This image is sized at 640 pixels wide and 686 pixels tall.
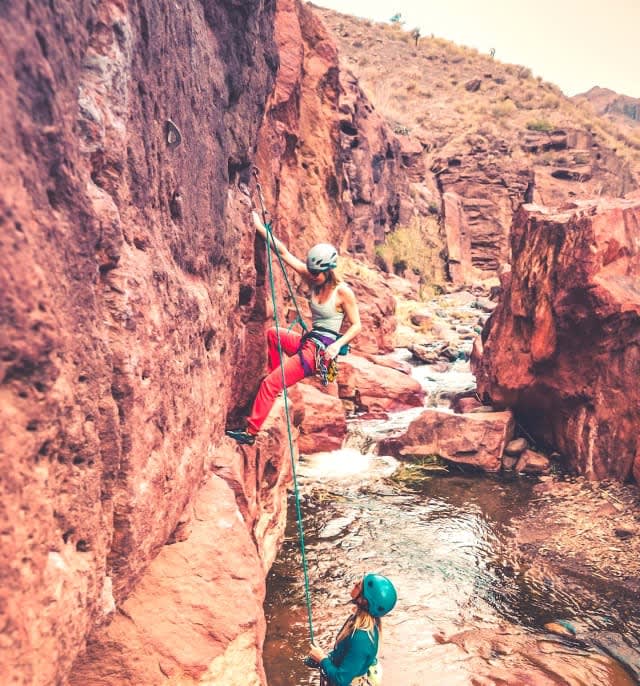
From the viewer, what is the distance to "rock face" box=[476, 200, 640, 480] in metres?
8.39

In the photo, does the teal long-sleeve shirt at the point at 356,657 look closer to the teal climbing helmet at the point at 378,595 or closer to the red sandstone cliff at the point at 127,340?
the teal climbing helmet at the point at 378,595

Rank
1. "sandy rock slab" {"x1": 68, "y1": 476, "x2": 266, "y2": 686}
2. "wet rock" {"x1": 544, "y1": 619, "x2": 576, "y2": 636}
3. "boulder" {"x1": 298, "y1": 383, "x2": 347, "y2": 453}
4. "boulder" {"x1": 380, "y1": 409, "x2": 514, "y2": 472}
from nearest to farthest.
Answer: "sandy rock slab" {"x1": 68, "y1": 476, "x2": 266, "y2": 686} → "wet rock" {"x1": 544, "y1": 619, "x2": 576, "y2": 636} → "boulder" {"x1": 380, "y1": 409, "x2": 514, "y2": 472} → "boulder" {"x1": 298, "y1": 383, "x2": 347, "y2": 453}

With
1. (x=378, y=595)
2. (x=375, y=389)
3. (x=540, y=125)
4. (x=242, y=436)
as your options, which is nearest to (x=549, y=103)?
(x=540, y=125)

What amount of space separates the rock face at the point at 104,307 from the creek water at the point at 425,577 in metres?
1.96

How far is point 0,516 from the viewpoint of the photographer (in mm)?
1575

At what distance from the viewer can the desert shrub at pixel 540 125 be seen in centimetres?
4819

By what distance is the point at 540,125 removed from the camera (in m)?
48.4

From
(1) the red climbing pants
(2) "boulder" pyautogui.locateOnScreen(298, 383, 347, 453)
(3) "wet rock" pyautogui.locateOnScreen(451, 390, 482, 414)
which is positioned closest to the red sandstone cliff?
(1) the red climbing pants

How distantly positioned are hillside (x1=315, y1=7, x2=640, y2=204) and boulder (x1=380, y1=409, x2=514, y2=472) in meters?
28.0

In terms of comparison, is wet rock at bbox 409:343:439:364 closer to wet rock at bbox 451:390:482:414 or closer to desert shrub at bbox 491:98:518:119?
wet rock at bbox 451:390:482:414

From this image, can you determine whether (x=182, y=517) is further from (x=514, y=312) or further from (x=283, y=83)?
(x=283, y=83)

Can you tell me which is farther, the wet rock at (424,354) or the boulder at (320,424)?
the wet rock at (424,354)

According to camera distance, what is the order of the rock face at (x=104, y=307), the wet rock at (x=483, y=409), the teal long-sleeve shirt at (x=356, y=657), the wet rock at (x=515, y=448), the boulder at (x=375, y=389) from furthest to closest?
1. the boulder at (x=375, y=389)
2. the wet rock at (x=483, y=409)
3. the wet rock at (x=515, y=448)
4. the teal long-sleeve shirt at (x=356, y=657)
5. the rock face at (x=104, y=307)

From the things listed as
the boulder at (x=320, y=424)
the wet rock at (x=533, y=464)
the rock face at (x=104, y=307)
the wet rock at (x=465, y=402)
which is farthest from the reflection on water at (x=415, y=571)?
the wet rock at (x=465, y=402)
